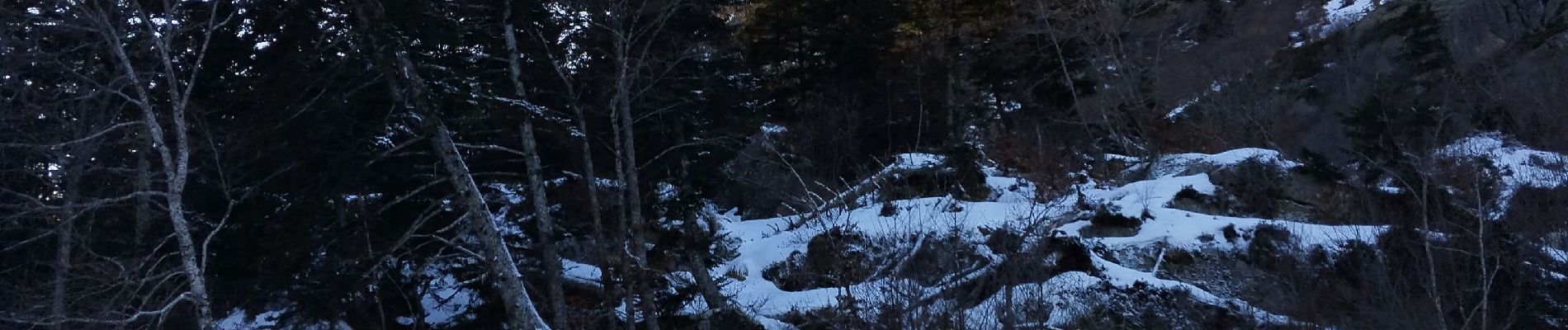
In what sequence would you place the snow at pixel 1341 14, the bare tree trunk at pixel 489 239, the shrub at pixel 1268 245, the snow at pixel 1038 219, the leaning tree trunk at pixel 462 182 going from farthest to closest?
the snow at pixel 1341 14 < the shrub at pixel 1268 245 < the snow at pixel 1038 219 < the bare tree trunk at pixel 489 239 < the leaning tree trunk at pixel 462 182

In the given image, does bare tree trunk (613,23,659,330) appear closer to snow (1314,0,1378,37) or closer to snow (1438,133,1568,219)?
snow (1438,133,1568,219)

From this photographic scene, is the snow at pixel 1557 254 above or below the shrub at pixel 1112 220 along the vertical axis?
below

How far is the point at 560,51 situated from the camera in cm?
1839

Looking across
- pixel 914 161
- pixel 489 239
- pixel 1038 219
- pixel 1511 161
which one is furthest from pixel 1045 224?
pixel 1511 161

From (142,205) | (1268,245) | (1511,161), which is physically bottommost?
(1268,245)

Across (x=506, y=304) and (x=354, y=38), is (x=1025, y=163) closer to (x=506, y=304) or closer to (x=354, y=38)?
(x=506, y=304)

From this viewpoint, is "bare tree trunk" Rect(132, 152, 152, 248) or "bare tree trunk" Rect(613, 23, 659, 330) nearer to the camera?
"bare tree trunk" Rect(613, 23, 659, 330)

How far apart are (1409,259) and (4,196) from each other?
902 inches

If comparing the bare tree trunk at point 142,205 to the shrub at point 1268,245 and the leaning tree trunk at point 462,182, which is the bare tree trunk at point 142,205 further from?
the shrub at point 1268,245

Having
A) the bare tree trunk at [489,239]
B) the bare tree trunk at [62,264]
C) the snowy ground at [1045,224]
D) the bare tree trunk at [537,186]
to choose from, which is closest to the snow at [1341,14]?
the snowy ground at [1045,224]

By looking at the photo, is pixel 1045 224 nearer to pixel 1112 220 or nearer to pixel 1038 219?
pixel 1038 219

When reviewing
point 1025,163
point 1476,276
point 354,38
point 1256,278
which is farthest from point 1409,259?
point 354,38

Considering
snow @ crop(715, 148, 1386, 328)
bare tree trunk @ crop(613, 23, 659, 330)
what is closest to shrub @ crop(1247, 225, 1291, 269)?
snow @ crop(715, 148, 1386, 328)

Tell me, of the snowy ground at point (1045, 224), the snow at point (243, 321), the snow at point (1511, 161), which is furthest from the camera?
the snow at point (1511, 161)
